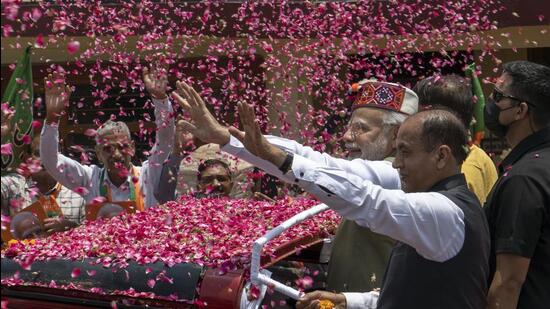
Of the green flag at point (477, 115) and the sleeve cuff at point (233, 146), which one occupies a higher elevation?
the sleeve cuff at point (233, 146)

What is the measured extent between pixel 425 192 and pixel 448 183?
0.28ft

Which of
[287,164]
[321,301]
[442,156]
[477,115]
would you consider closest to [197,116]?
[287,164]

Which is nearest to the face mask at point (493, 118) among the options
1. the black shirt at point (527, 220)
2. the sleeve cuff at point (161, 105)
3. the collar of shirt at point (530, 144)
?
the collar of shirt at point (530, 144)

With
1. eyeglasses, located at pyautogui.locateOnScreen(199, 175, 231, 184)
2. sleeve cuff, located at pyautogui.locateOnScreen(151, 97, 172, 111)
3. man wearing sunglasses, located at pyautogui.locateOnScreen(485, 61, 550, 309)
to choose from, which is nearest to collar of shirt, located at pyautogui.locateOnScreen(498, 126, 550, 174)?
man wearing sunglasses, located at pyautogui.locateOnScreen(485, 61, 550, 309)

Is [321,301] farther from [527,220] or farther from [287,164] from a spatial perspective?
[527,220]

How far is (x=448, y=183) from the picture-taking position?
3033 millimetres

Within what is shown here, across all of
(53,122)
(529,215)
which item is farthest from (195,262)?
(53,122)

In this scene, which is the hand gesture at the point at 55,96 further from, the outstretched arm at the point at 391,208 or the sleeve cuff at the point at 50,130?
the outstretched arm at the point at 391,208

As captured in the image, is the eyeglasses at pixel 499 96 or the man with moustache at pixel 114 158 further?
the man with moustache at pixel 114 158

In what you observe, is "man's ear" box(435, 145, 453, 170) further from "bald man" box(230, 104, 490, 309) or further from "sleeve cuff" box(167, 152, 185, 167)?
"sleeve cuff" box(167, 152, 185, 167)

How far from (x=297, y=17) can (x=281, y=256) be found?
17.1ft

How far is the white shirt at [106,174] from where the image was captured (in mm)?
5395

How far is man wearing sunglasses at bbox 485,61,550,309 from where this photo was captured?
3.18 metres

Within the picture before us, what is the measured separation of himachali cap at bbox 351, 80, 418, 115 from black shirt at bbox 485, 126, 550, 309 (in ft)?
2.94
